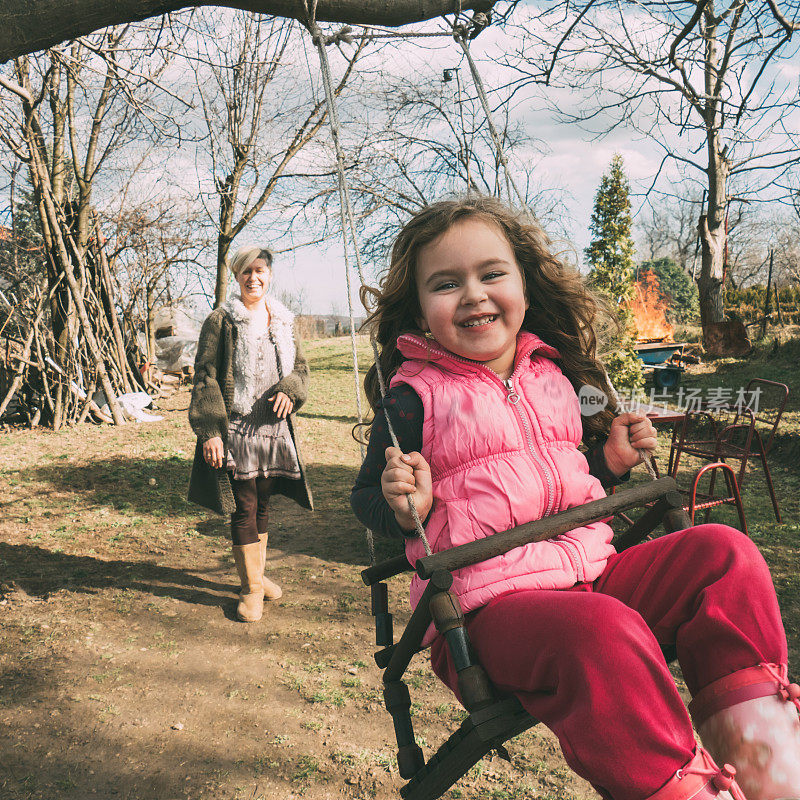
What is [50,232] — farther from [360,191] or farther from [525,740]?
[525,740]

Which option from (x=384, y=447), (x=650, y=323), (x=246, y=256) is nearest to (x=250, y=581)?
(x=246, y=256)

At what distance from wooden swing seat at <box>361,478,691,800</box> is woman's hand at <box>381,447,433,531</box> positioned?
0.24 meters

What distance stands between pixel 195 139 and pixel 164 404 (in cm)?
678

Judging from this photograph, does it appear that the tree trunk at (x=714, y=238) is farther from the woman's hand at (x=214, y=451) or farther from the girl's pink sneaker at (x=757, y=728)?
the girl's pink sneaker at (x=757, y=728)

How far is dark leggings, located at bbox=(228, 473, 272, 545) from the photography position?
3979 millimetres

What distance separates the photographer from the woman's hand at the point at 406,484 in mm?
1704

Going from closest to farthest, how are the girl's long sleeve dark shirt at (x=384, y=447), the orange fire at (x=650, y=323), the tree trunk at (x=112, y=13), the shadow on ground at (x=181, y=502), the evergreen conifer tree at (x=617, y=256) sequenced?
the girl's long sleeve dark shirt at (x=384, y=447)
the tree trunk at (x=112, y=13)
the shadow on ground at (x=181, y=502)
the evergreen conifer tree at (x=617, y=256)
the orange fire at (x=650, y=323)

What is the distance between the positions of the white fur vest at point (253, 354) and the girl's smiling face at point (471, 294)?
7.05 ft

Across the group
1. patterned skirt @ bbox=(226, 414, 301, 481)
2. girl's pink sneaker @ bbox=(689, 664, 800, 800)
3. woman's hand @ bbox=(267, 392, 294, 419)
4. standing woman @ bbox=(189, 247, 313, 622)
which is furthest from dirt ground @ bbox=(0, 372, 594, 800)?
girl's pink sneaker @ bbox=(689, 664, 800, 800)

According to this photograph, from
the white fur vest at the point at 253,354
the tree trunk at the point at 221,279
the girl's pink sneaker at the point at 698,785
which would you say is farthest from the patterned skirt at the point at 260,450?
the tree trunk at the point at 221,279

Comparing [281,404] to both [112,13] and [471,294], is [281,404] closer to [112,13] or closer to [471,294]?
[112,13]

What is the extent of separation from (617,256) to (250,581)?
625 cm

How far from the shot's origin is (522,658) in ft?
4.82

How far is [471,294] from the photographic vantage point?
1906mm
